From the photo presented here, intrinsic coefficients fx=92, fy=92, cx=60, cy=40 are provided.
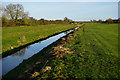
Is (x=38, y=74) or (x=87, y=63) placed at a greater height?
(x=87, y=63)

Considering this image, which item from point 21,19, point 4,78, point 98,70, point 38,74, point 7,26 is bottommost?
point 4,78

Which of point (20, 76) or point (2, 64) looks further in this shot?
point (2, 64)

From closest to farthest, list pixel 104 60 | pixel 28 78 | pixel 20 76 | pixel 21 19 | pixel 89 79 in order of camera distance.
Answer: pixel 89 79 < pixel 28 78 < pixel 20 76 < pixel 104 60 < pixel 21 19

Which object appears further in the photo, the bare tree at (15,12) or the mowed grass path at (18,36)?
the bare tree at (15,12)

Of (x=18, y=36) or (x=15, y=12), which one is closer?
(x=18, y=36)

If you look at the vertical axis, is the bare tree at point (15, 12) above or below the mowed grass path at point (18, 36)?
above

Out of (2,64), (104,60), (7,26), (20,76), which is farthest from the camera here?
(7,26)

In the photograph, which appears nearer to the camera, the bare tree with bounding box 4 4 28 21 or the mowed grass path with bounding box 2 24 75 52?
the mowed grass path with bounding box 2 24 75 52

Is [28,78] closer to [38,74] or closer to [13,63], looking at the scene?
[38,74]

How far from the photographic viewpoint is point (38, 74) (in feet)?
18.8

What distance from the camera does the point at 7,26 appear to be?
46.0 meters

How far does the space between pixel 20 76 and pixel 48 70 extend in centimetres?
204

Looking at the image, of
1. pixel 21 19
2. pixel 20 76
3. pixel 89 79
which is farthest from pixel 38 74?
pixel 21 19

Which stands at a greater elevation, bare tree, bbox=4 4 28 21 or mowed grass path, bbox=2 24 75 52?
bare tree, bbox=4 4 28 21
